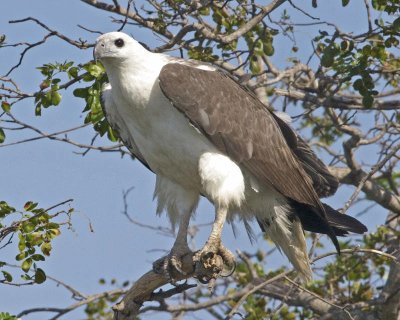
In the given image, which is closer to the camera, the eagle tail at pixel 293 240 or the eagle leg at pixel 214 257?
the eagle leg at pixel 214 257

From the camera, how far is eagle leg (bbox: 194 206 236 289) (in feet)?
19.9

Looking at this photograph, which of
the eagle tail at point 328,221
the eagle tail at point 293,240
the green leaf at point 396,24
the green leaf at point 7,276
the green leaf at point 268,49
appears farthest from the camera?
the green leaf at point 268,49

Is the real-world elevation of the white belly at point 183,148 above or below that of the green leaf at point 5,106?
below

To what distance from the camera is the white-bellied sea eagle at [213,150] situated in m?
6.37

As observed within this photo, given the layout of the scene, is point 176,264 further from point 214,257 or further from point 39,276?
point 39,276

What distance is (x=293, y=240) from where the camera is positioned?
707 cm

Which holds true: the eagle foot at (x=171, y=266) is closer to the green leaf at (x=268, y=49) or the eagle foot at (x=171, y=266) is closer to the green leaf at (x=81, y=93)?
the green leaf at (x=81, y=93)

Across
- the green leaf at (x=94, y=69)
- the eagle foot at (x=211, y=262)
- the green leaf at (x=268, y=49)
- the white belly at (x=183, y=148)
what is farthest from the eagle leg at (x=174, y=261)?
the green leaf at (x=268, y=49)

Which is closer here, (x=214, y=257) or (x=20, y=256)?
(x=20, y=256)

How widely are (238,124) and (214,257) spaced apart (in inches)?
41.7

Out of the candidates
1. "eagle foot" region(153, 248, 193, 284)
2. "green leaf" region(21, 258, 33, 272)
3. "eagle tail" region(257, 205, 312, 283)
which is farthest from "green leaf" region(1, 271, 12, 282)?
"eagle tail" region(257, 205, 312, 283)

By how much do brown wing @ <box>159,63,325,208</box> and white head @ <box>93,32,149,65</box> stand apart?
0.24 meters

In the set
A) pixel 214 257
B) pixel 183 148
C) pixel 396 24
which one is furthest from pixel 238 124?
pixel 396 24

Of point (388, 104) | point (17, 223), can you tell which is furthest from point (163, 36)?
point (17, 223)
